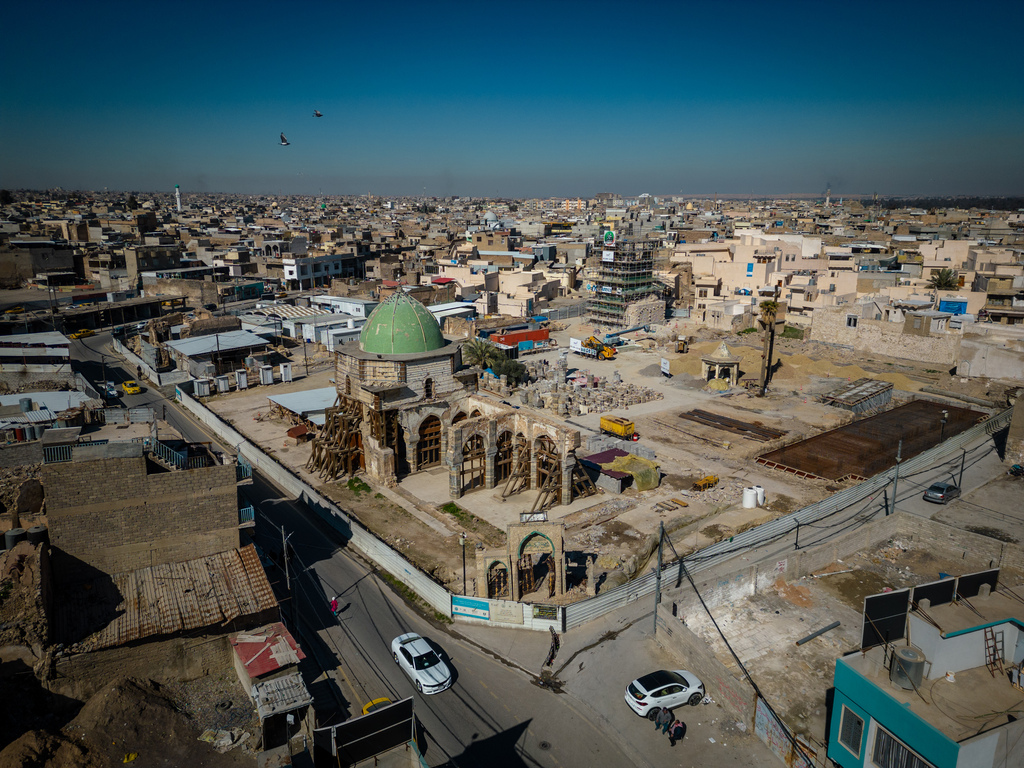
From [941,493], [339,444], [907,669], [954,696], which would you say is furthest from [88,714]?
[941,493]

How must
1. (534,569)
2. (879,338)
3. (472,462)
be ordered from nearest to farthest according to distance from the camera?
(534,569)
(472,462)
(879,338)

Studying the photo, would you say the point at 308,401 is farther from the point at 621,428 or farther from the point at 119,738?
the point at 119,738

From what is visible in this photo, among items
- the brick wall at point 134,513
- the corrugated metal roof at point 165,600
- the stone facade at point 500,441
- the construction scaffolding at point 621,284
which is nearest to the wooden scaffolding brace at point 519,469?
the stone facade at point 500,441

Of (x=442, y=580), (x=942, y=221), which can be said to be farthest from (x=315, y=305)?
(x=942, y=221)

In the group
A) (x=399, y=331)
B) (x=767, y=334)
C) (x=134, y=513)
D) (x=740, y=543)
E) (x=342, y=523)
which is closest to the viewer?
(x=134, y=513)

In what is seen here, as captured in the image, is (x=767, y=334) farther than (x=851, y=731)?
Yes

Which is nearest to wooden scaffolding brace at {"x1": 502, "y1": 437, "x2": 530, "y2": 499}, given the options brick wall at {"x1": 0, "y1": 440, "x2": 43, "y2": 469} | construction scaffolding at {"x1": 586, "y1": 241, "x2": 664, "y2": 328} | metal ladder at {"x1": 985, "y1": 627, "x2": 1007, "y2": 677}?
metal ladder at {"x1": 985, "y1": 627, "x2": 1007, "y2": 677}

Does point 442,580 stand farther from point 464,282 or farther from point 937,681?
point 464,282

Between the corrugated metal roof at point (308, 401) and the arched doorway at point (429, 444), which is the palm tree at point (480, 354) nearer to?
the corrugated metal roof at point (308, 401)
